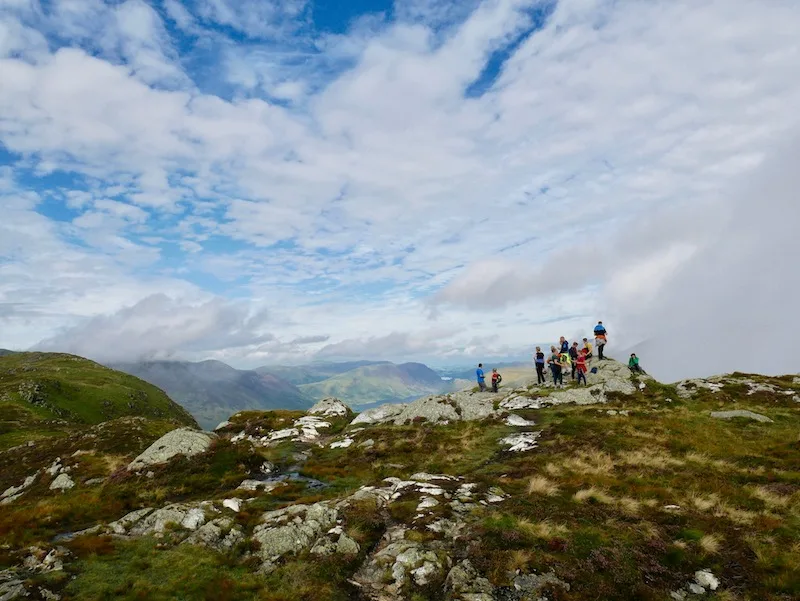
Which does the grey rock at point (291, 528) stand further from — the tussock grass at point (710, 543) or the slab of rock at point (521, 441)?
the slab of rock at point (521, 441)

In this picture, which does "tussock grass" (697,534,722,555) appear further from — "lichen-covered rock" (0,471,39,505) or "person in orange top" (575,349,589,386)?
"lichen-covered rock" (0,471,39,505)

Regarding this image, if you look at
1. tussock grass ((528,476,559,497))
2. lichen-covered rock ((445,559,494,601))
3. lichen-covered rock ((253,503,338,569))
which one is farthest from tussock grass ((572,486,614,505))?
lichen-covered rock ((253,503,338,569))

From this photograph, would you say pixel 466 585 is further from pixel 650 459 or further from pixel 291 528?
pixel 650 459

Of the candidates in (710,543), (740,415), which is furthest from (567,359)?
(710,543)

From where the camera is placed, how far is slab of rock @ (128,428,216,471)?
34.7m

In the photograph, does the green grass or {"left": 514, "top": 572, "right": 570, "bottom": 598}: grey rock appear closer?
{"left": 514, "top": 572, "right": 570, "bottom": 598}: grey rock

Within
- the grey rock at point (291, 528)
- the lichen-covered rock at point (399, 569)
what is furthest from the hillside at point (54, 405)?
the lichen-covered rock at point (399, 569)

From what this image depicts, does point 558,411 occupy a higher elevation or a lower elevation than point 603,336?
lower

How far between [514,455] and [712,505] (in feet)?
47.4

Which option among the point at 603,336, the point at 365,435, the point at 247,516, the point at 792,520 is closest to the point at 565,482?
the point at 792,520

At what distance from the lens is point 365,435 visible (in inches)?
1732

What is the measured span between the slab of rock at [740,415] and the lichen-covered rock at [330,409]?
45360mm

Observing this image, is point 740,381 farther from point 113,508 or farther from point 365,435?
point 113,508

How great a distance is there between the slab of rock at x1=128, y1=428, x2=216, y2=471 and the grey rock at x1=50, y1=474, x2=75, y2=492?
17.0ft
